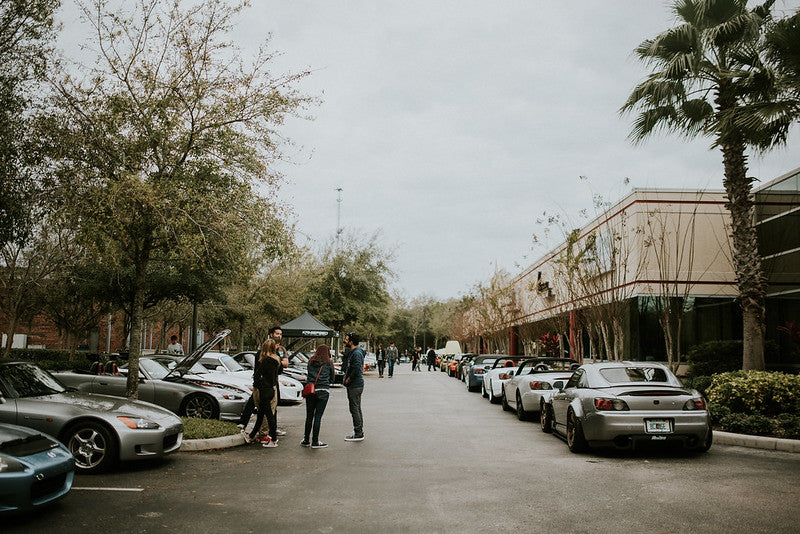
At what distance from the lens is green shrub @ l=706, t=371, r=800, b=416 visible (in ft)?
40.1

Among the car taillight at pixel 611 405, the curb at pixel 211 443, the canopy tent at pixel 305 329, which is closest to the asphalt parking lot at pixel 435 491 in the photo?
the curb at pixel 211 443

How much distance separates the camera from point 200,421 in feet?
38.4

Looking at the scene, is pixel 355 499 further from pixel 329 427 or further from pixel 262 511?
pixel 329 427

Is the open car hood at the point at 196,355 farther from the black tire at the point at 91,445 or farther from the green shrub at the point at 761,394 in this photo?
the green shrub at the point at 761,394

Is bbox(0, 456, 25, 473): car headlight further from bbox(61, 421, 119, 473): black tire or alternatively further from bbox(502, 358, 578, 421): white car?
bbox(502, 358, 578, 421): white car

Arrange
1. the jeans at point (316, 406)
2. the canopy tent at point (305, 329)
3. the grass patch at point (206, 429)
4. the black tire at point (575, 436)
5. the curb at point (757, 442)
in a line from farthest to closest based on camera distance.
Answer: the canopy tent at point (305, 329), the jeans at point (316, 406), the grass patch at point (206, 429), the curb at point (757, 442), the black tire at point (575, 436)

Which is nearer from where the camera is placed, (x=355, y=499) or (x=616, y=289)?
(x=355, y=499)

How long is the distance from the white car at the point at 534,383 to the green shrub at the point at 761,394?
3337 mm

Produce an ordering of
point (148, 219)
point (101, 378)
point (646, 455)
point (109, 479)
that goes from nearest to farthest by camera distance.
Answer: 1. point (109, 479)
2. point (646, 455)
3. point (148, 219)
4. point (101, 378)

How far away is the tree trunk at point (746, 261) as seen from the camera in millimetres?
14242

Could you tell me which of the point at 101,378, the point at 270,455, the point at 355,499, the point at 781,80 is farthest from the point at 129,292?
the point at 781,80

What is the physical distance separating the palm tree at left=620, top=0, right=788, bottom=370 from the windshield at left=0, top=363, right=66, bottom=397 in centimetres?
1303

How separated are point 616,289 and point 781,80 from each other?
343 inches

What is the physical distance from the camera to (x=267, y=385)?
1084 cm
